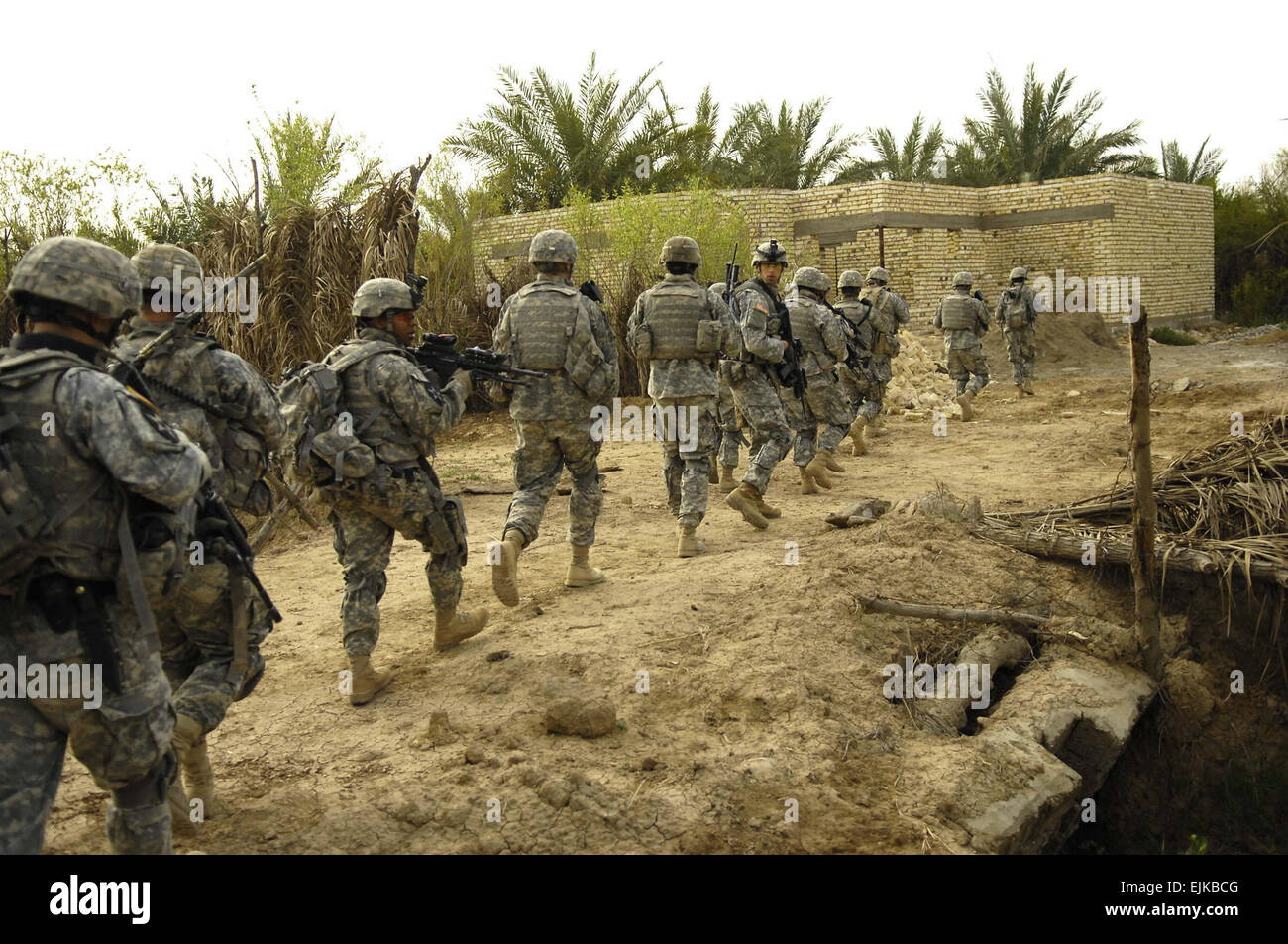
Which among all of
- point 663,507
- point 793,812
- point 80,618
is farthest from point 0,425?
point 663,507

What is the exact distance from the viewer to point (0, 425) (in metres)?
2.48

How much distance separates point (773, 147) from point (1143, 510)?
858 inches

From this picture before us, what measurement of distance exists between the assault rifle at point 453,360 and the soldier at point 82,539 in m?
2.24

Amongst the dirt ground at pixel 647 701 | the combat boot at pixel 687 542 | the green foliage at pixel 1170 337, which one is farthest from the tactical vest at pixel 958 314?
the green foliage at pixel 1170 337

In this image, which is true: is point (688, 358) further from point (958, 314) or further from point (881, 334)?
point (958, 314)

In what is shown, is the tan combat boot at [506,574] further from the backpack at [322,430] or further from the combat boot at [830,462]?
the combat boot at [830,462]

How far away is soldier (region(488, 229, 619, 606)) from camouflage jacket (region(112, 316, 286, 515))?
73.7 inches

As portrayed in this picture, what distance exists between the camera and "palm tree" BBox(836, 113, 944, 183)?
89.5 ft

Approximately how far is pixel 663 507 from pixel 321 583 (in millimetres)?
2965

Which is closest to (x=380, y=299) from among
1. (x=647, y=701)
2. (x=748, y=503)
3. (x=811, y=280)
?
(x=647, y=701)

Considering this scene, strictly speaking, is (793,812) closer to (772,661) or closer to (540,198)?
(772,661)

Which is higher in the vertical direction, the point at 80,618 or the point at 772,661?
the point at 80,618

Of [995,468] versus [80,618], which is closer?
[80,618]

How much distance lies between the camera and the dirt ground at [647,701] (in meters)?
3.76
